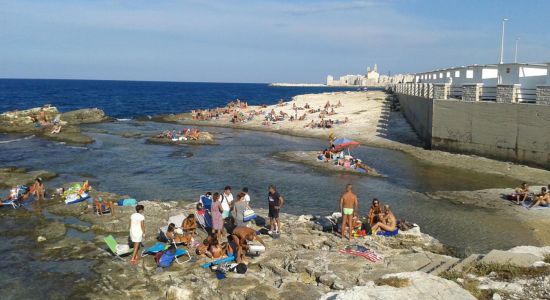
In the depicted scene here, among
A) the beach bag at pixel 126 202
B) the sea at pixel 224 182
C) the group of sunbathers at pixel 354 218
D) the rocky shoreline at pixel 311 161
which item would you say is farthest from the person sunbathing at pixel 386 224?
the rocky shoreline at pixel 311 161

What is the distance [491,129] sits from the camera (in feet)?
82.1

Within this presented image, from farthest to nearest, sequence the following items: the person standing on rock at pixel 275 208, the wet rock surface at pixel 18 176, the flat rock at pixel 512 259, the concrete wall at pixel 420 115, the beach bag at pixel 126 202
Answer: the concrete wall at pixel 420 115 → the wet rock surface at pixel 18 176 → the beach bag at pixel 126 202 → the person standing on rock at pixel 275 208 → the flat rock at pixel 512 259

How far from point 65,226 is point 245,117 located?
1431 inches

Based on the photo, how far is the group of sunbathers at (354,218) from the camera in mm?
13289

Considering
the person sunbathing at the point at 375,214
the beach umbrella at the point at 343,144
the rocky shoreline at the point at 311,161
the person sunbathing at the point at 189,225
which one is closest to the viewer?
the person sunbathing at the point at 189,225

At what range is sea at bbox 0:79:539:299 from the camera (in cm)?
1281

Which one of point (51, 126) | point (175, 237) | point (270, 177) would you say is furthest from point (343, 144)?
point (51, 126)

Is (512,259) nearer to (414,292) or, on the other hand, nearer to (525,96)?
(414,292)

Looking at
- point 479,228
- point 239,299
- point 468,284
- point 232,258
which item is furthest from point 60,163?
point 468,284

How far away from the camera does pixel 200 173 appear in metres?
25.0

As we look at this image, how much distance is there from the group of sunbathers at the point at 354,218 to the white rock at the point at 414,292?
4.97 m

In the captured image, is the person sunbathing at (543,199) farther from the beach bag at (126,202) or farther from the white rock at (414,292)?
the beach bag at (126,202)

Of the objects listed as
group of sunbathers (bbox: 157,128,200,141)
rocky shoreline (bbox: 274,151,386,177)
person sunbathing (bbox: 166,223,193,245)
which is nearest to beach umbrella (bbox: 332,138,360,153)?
rocky shoreline (bbox: 274,151,386,177)

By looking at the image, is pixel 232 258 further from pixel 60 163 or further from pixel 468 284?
pixel 60 163
